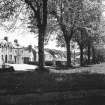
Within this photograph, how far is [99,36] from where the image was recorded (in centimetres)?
4209

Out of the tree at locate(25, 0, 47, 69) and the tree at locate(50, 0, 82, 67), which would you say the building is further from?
the tree at locate(25, 0, 47, 69)

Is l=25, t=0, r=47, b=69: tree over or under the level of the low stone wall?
over

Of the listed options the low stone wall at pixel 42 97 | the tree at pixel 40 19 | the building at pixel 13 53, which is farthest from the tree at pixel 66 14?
the building at pixel 13 53

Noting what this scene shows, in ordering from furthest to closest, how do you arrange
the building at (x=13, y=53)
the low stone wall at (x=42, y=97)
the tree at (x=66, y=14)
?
1. the building at (x=13, y=53)
2. the tree at (x=66, y=14)
3. the low stone wall at (x=42, y=97)

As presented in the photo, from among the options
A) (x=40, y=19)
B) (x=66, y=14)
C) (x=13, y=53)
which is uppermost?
(x=66, y=14)

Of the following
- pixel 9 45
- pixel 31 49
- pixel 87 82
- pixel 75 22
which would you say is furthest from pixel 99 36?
pixel 31 49

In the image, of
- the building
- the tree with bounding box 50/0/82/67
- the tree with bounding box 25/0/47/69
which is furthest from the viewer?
the building

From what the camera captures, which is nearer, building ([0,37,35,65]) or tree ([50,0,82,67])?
tree ([50,0,82,67])

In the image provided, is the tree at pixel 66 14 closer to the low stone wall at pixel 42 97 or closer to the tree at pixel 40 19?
the tree at pixel 40 19

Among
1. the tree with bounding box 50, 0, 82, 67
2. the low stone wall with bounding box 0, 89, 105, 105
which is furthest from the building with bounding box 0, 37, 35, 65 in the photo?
the low stone wall with bounding box 0, 89, 105, 105

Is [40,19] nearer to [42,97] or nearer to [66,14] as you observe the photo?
[66,14]

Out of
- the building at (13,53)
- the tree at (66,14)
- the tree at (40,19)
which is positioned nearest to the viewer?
the tree at (40,19)

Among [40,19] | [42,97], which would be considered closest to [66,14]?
[40,19]

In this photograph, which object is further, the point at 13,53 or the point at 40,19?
the point at 13,53
